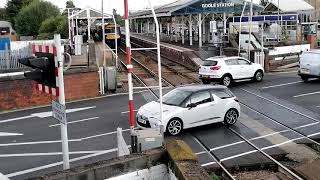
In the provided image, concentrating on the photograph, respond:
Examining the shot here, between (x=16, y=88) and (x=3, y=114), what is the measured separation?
136 centimetres

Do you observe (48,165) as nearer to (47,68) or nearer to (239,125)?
(47,68)

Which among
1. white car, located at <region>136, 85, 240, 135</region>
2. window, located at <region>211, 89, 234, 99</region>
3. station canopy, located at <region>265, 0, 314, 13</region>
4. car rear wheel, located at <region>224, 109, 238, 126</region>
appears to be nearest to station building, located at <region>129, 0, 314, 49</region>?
station canopy, located at <region>265, 0, 314, 13</region>

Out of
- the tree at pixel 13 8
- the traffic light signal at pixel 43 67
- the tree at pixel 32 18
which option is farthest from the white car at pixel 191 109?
the tree at pixel 13 8

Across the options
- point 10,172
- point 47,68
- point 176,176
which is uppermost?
point 47,68

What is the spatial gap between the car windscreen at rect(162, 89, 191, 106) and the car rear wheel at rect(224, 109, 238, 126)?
1.67 m

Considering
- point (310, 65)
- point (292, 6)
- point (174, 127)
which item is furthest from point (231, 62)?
point (292, 6)

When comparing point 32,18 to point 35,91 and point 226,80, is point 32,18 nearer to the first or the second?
point 226,80

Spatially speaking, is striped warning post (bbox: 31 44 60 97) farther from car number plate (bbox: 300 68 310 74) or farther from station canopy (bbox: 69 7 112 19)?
station canopy (bbox: 69 7 112 19)

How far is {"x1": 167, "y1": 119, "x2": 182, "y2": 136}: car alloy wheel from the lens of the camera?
49.1 ft

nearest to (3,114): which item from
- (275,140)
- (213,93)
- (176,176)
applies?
(213,93)

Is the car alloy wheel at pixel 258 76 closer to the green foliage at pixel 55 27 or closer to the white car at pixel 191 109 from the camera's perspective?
the white car at pixel 191 109

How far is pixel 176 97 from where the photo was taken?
1584cm

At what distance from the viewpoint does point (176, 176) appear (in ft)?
22.7

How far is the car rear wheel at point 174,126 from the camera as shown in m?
15.0
